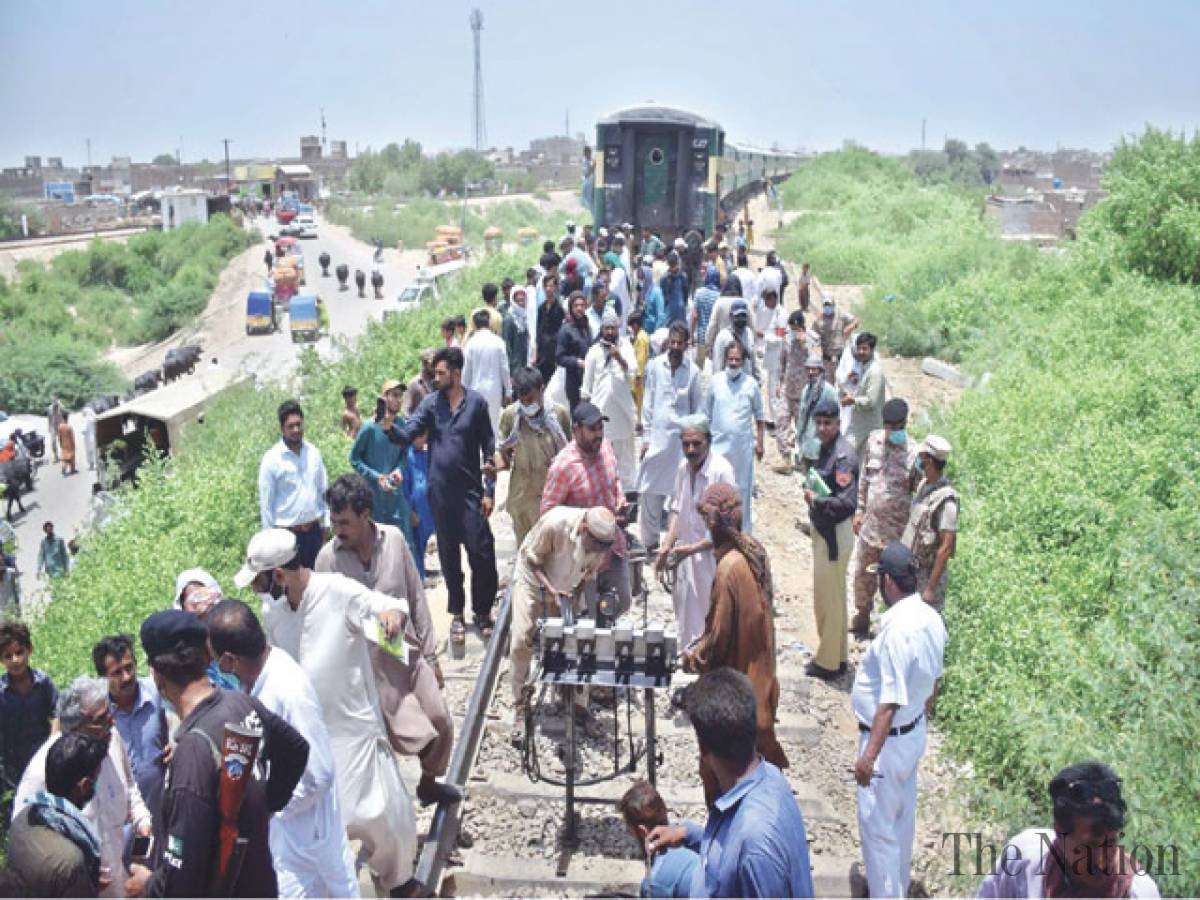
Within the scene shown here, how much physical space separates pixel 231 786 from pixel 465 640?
172 inches

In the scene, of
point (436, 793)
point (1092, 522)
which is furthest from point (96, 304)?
point (436, 793)

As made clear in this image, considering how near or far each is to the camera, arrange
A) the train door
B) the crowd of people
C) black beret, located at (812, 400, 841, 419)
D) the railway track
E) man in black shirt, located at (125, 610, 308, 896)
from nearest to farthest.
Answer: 1. man in black shirt, located at (125, 610, 308, 896)
2. the crowd of people
3. the railway track
4. black beret, located at (812, 400, 841, 419)
5. the train door

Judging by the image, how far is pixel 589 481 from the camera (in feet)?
20.3

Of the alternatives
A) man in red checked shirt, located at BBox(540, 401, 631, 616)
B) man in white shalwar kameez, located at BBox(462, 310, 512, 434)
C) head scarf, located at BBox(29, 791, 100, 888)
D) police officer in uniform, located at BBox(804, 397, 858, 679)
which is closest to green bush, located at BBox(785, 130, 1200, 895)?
police officer in uniform, located at BBox(804, 397, 858, 679)

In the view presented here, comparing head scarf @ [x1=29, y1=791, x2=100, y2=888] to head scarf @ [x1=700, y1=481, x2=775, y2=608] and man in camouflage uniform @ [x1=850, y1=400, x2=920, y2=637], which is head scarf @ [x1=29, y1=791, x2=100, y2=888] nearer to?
head scarf @ [x1=700, y1=481, x2=775, y2=608]

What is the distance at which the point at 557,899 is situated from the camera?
5.18 metres

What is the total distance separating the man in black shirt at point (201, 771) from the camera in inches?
122

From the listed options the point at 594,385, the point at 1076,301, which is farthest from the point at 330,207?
the point at 594,385

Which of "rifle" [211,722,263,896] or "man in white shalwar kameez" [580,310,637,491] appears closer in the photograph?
"rifle" [211,722,263,896]

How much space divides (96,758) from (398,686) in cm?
144

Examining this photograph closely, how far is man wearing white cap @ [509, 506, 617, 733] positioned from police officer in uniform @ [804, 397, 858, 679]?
6.37ft

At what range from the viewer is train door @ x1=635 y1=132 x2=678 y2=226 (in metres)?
23.2

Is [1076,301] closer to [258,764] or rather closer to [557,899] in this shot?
[557,899]

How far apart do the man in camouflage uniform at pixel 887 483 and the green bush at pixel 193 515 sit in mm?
4979
